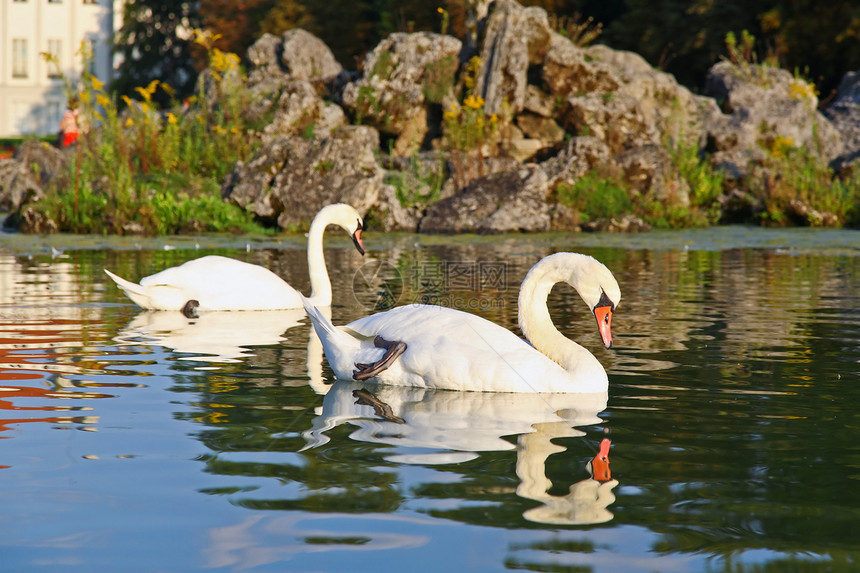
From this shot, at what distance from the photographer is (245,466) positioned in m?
4.34

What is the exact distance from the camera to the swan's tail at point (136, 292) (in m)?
9.21

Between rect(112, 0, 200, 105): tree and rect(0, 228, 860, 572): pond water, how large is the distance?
40802mm

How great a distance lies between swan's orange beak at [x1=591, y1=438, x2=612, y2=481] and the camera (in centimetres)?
420

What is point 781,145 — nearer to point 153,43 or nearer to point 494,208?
point 494,208

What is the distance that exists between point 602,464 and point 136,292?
5913 millimetres

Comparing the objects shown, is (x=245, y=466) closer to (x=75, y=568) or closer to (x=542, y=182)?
(x=75, y=568)

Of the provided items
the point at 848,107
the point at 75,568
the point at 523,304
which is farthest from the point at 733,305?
the point at 848,107

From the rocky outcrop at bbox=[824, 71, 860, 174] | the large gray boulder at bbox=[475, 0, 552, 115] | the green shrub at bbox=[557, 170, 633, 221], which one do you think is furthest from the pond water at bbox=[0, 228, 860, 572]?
the rocky outcrop at bbox=[824, 71, 860, 174]

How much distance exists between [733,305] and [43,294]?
6.29m

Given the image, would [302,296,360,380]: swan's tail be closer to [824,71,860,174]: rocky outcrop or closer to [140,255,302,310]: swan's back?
[140,255,302,310]: swan's back

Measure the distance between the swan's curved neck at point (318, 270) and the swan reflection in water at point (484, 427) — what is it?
10.4 feet

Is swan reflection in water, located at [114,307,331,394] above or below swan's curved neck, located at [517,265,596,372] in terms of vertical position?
below

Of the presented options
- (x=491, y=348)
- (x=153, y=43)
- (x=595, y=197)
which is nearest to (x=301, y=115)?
(x=595, y=197)

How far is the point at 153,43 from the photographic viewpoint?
4831cm
